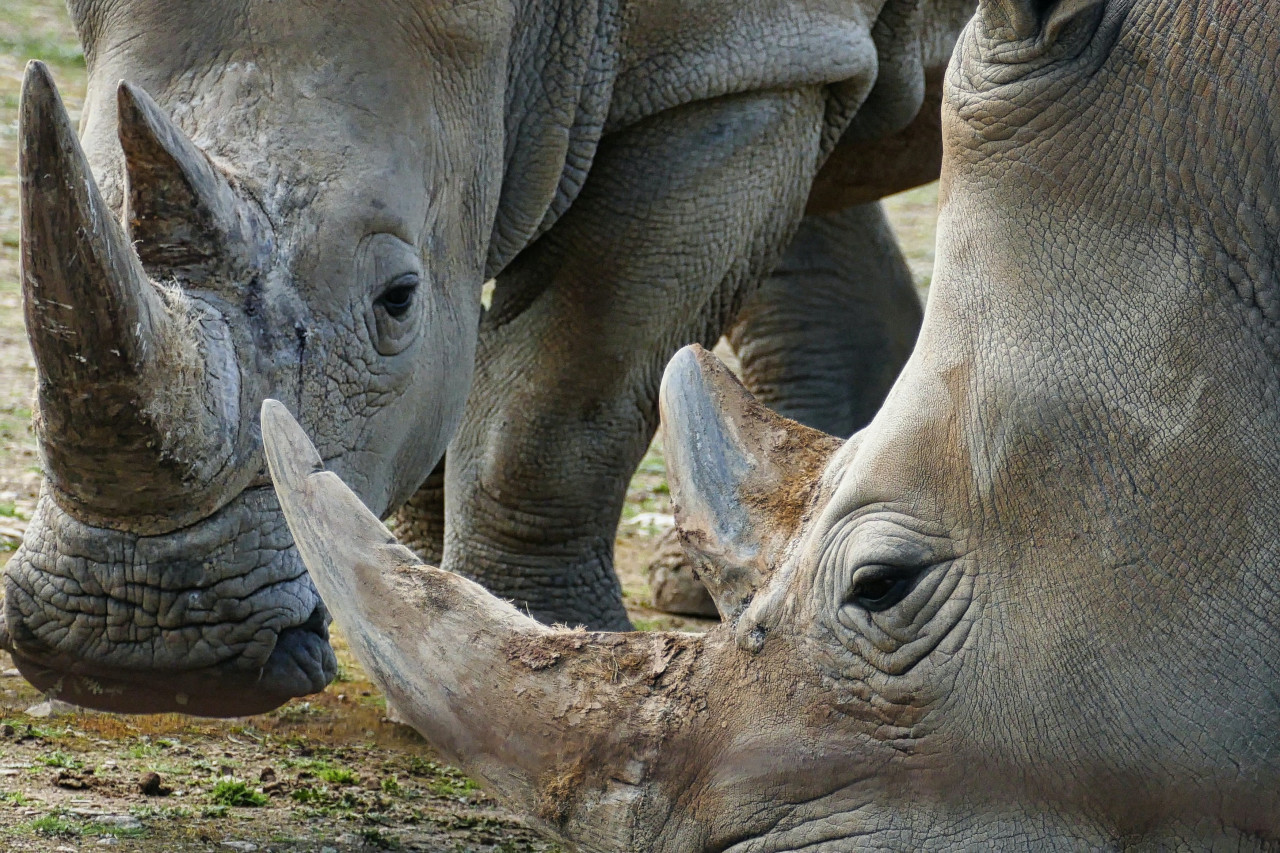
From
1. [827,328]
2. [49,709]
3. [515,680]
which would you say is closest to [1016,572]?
[515,680]

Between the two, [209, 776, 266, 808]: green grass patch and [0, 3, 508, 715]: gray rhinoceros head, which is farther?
[209, 776, 266, 808]: green grass patch

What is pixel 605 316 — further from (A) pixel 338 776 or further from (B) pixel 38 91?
(B) pixel 38 91

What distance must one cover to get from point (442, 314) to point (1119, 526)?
6.00 feet

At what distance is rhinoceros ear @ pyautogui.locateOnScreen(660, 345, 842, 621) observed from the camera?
3139 mm

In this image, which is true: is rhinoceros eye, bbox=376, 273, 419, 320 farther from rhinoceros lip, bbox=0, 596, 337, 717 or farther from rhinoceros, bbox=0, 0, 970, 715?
rhinoceros lip, bbox=0, 596, 337, 717

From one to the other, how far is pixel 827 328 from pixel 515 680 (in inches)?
146

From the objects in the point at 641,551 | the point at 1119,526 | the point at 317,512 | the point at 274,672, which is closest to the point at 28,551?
the point at 274,672

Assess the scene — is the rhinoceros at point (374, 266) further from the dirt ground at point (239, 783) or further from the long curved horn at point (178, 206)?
the dirt ground at point (239, 783)

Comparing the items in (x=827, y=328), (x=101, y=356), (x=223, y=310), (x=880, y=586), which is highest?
(x=827, y=328)

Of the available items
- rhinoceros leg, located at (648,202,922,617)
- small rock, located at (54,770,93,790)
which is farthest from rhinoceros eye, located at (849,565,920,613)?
rhinoceros leg, located at (648,202,922,617)

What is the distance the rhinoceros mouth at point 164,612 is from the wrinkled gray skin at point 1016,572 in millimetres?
630

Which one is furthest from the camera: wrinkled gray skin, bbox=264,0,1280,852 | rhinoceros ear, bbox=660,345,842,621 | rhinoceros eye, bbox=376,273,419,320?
rhinoceros eye, bbox=376,273,419,320

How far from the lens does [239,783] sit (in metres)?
4.23

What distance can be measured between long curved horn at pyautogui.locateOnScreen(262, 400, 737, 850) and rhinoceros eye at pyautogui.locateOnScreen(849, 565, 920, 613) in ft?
0.68
